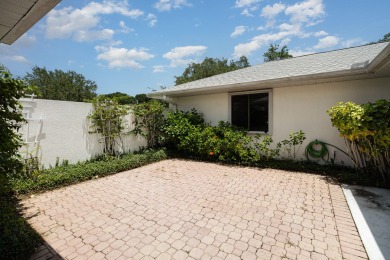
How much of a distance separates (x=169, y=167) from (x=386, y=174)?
615cm

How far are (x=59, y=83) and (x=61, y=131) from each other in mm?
25268

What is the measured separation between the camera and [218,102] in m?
8.80

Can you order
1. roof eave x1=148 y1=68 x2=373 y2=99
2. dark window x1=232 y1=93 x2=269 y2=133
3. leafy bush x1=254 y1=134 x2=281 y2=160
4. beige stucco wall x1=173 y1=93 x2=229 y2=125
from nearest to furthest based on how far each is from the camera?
roof eave x1=148 y1=68 x2=373 y2=99, leafy bush x1=254 y1=134 x2=281 y2=160, dark window x1=232 y1=93 x2=269 y2=133, beige stucco wall x1=173 y1=93 x2=229 y2=125

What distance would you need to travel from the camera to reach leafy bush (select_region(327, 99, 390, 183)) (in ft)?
14.7

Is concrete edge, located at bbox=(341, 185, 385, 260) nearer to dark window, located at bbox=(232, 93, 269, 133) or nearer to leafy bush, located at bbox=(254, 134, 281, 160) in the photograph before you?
leafy bush, located at bbox=(254, 134, 281, 160)

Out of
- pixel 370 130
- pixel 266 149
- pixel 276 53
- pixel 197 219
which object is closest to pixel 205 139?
pixel 266 149

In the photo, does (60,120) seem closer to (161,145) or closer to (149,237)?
(161,145)

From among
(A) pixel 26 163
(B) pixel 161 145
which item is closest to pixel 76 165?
(A) pixel 26 163

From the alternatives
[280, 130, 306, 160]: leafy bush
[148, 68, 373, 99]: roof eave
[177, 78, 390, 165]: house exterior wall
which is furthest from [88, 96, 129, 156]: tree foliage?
[280, 130, 306, 160]: leafy bush

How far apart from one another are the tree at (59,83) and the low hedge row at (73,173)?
24652 mm

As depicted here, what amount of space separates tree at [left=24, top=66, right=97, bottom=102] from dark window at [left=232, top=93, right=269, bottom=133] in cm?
2657

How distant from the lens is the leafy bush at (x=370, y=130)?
4488mm

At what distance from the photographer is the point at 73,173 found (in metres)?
5.54

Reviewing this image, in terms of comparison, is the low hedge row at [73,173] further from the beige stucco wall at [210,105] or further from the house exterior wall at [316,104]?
the house exterior wall at [316,104]
